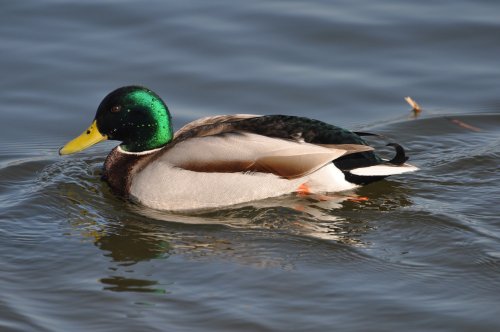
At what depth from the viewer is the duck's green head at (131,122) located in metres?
9.54

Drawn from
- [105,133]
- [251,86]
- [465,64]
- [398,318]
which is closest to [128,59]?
[251,86]

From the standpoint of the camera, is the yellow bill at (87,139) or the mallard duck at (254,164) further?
the yellow bill at (87,139)

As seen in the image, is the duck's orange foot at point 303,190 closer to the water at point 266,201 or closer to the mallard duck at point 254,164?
the mallard duck at point 254,164

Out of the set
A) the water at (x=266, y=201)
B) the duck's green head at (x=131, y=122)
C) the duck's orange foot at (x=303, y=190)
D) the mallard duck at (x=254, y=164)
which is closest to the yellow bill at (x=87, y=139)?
the duck's green head at (x=131, y=122)

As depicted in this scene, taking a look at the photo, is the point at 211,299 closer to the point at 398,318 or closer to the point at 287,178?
the point at 398,318

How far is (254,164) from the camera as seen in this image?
29.9 feet

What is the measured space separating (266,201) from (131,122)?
1.46m

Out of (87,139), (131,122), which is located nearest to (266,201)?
(131,122)

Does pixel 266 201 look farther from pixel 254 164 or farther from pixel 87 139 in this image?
pixel 87 139

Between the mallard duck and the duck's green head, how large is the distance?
0.27 m

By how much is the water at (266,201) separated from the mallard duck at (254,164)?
0.20 meters

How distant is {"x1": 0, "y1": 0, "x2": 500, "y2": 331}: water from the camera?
23.3 ft

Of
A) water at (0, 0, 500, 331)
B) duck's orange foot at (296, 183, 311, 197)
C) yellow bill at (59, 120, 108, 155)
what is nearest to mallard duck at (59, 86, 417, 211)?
duck's orange foot at (296, 183, 311, 197)

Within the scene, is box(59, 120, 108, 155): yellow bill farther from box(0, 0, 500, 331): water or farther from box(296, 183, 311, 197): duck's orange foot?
box(296, 183, 311, 197): duck's orange foot
